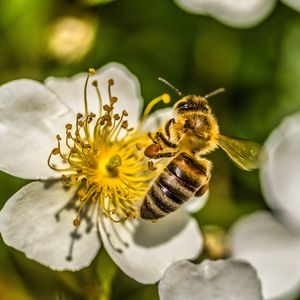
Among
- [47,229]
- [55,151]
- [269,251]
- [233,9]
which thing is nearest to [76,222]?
[47,229]

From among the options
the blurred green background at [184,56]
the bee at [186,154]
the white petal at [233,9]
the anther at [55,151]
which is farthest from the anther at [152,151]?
the white petal at [233,9]

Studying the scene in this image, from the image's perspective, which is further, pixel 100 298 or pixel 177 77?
pixel 177 77

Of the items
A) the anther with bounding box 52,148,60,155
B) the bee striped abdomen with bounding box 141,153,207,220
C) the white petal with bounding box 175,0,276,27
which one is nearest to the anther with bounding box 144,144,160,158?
the bee striped abdomen with bounding box 141,153,207,220

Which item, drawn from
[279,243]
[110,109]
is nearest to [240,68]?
[279,243]

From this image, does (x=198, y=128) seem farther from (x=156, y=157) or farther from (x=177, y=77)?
(x=177, y=77)

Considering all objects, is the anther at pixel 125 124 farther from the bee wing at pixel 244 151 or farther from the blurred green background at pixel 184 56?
the blurred green background at pixel 184 56

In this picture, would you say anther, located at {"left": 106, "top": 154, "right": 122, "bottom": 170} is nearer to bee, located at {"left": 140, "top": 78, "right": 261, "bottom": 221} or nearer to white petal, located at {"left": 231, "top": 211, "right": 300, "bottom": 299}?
bee, located at {"left": 140, "top": 78, "right": 261, "bottom": 221}

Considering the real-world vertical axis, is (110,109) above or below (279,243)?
above
